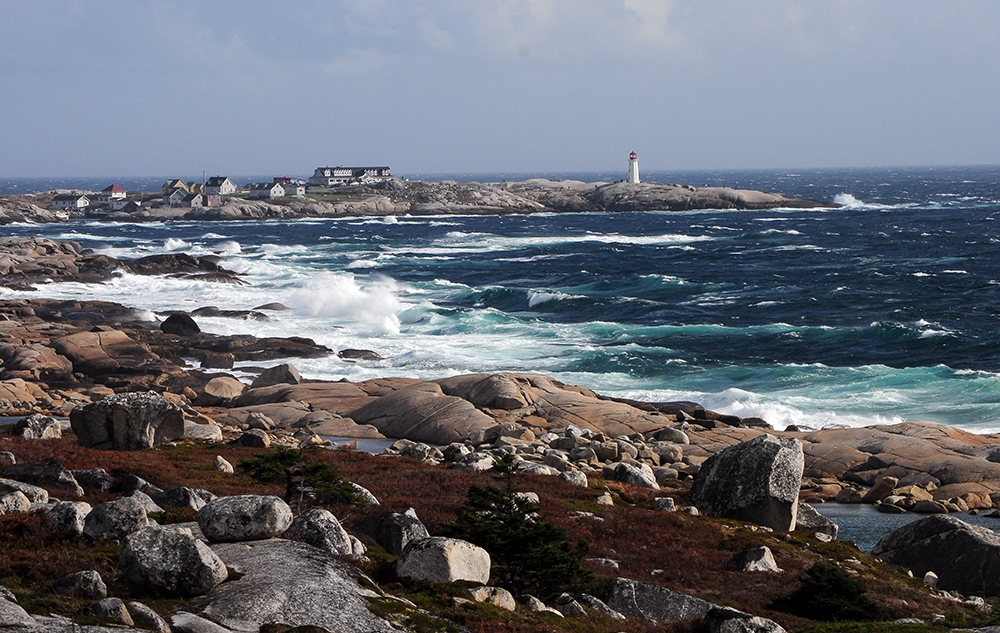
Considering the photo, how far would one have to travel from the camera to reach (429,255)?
107 meters

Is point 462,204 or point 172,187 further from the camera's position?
point 172,187

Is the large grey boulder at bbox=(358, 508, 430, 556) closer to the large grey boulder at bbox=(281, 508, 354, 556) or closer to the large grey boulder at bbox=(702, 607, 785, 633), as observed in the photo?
the large grey boulder at bbox=(281, 508, 354, 556)

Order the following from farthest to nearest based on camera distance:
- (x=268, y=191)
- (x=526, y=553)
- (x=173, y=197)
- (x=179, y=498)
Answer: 1. (x=268, y=191)
2. (x=173, y=197)
3. (x=179, y=498)
4. (x=526, y=553)

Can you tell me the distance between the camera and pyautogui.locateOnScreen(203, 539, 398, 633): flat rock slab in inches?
476

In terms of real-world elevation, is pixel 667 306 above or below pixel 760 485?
below

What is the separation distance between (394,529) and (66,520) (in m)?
5.30

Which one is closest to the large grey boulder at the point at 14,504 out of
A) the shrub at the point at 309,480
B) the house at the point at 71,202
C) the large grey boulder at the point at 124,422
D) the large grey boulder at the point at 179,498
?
the large grey boulder at the point at 179,498

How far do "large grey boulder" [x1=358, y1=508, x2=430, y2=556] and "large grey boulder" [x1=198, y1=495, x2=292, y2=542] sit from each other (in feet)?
8.39

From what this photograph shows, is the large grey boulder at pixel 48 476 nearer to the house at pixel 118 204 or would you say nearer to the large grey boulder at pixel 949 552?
the large grey boulder at pixel 949 552

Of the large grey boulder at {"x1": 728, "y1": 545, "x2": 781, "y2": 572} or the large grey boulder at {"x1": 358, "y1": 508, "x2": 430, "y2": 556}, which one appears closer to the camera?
the large grey boulder at {"x1": 358, "y1": 508, "x2": 430, "y2": 556}

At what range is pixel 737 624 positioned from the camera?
14070mm

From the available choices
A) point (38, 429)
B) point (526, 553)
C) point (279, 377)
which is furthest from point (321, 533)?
point (279, 377)

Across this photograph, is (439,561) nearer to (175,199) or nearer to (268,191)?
(175,199)

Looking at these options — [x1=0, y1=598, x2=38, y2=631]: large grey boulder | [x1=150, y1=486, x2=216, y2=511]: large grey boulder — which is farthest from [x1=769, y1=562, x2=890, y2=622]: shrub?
[x1=0, y1=598, x2=38, y2=631]: large grey boulder
